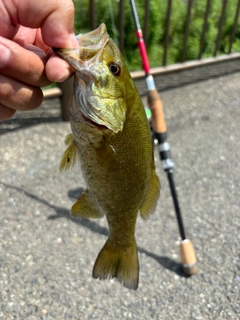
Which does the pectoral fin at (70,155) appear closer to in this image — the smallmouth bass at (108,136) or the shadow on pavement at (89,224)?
the smallmouth bass at (108,136)

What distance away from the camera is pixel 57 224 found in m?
3.00

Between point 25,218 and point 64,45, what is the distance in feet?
6.47

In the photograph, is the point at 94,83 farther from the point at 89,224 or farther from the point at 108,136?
the point at 89,224

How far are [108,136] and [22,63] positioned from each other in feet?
1.13

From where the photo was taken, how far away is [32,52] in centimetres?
132

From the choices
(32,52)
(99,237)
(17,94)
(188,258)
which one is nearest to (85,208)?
(17,94)

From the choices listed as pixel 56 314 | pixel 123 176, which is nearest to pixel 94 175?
pixel 123 176

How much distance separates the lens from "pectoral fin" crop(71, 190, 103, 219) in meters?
1.54

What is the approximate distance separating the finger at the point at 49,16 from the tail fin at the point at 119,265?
0.81 metres

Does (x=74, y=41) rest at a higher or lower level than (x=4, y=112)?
higher

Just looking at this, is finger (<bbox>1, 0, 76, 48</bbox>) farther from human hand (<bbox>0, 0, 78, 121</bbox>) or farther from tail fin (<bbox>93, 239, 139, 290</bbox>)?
tail fin (<bbox>93, 239, 139, 290</bbox>)

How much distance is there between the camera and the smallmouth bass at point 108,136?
1234 mm

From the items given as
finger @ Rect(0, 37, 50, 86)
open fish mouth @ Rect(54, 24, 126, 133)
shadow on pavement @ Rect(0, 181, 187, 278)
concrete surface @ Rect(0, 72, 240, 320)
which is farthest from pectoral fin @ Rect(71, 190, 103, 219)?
shadow on pavement @ Rect(0, 181, 187, 278)

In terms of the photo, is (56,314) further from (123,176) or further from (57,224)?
(123,176)
